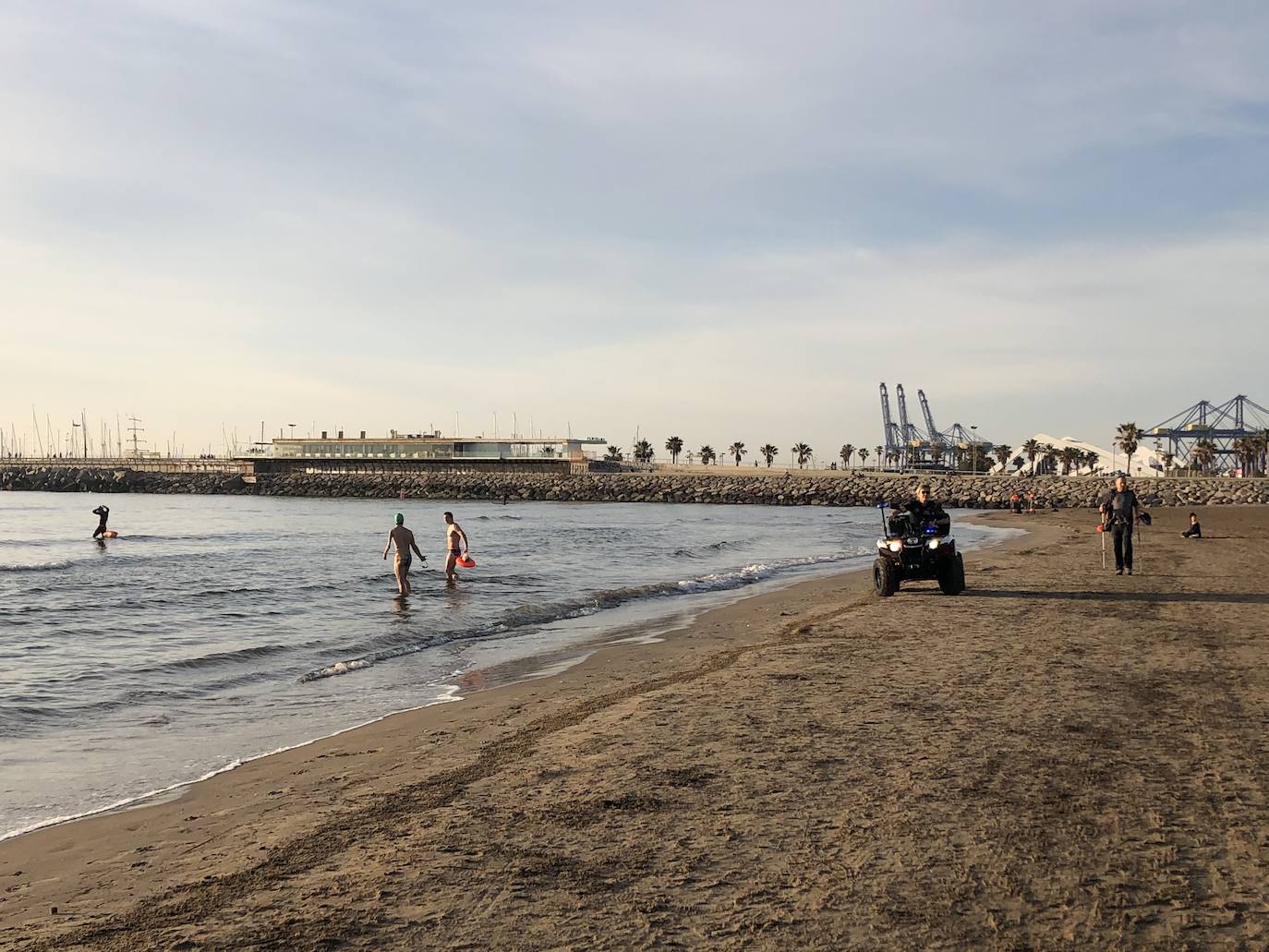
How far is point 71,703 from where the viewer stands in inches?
415

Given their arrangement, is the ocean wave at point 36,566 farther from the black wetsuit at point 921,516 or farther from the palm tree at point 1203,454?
the palm tree at point 1203,454

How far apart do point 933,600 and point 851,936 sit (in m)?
12.8

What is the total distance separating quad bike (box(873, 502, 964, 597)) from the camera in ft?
53.7

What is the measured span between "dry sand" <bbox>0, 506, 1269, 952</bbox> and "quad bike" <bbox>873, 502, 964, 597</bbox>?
20.7ft

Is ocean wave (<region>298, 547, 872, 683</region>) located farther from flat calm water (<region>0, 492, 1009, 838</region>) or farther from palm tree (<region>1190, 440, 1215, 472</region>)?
palm tree (<region>1190, 440, 1215, 472</region>)

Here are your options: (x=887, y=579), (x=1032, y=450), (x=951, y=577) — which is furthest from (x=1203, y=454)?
(x=887, y=579)

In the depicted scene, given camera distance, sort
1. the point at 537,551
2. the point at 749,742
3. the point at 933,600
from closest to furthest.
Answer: the point at 749,742, the point at 933,600, the point at 537,551

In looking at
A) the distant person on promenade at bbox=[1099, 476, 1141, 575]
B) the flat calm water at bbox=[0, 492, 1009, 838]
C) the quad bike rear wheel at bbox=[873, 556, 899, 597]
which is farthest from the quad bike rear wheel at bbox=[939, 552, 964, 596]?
the flat calm water at bbox=[0, 492, 1009, 838]

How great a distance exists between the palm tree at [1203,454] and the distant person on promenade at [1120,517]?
130 metres

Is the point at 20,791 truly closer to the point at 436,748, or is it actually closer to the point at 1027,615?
the point at 436,748

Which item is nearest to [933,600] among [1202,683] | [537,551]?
[1202,683]

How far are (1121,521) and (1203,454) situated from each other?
13095 centimetres

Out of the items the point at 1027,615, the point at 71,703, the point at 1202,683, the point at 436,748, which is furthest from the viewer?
Answer: the point at 1027,615

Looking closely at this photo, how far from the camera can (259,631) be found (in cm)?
1595
